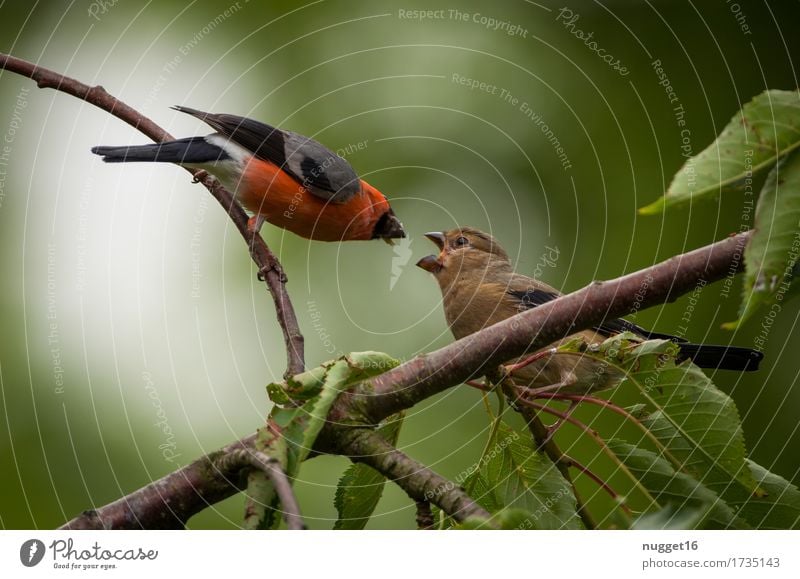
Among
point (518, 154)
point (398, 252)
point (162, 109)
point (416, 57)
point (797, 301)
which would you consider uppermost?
point (416, 57)

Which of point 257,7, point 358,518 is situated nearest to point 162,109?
point 257,7

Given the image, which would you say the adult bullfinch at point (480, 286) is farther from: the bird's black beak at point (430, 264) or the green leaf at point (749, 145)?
the green leaf at point (749, 145)

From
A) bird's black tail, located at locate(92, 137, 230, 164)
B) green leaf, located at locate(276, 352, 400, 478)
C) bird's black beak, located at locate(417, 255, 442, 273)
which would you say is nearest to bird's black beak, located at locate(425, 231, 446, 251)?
bird's black beak, located at locate(417, 255, 442, 273)

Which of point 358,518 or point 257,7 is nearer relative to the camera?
point 358,518

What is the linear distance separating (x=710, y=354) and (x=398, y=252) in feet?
4.99

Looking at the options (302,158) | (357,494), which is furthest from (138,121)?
(357,494)

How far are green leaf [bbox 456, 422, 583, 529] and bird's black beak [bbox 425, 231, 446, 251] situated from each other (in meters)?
1.91

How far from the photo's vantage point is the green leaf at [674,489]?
75.0 inches

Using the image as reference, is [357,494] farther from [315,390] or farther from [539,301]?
[539,301]

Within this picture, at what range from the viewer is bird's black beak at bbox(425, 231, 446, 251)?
3.88 m

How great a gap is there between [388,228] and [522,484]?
2.02m
